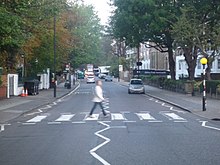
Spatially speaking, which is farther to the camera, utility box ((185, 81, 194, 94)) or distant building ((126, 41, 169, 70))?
distant building ((126, 41, 169, 70))

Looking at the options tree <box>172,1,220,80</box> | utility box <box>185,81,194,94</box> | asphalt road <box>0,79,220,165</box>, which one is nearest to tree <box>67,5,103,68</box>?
tree <box>172,1,220,80</box>

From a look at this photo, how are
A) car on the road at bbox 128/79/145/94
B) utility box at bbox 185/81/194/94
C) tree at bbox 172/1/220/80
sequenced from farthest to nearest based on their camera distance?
car on the road at bbox 128/79/145/94
utility box at bbox 185/81/194/94
tree at bbox 172/1/220/80

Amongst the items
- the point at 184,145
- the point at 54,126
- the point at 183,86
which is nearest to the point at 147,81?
the point at 183,86

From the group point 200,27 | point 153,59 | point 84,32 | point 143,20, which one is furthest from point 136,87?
point 153,59

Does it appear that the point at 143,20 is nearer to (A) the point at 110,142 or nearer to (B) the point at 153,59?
(A) the point at 110,142

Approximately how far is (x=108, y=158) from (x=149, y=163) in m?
1.13

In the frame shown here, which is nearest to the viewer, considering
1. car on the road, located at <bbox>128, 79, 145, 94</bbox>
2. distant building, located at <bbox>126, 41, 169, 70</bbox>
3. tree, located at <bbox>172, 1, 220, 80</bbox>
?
tree, located at <bbox>172, 1, 220, 80</bbox>

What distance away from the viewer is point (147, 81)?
83.4 metres

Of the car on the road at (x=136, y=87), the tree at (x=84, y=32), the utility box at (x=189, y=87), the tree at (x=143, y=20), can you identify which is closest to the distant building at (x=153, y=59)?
the tree at (x=84, y=32)

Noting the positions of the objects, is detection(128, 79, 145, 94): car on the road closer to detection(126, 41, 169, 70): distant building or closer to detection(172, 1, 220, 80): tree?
detection(172, 1, 220, 80): tree

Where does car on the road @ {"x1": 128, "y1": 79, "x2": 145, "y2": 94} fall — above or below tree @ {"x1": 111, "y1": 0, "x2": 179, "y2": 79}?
below

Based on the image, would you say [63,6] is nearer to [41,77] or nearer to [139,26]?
[139,26]

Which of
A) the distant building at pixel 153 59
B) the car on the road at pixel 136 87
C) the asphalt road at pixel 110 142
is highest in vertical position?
the distant building at pixel 153 59

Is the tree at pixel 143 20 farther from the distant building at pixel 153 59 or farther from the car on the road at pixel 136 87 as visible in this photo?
the distant building at pixel 153 59
